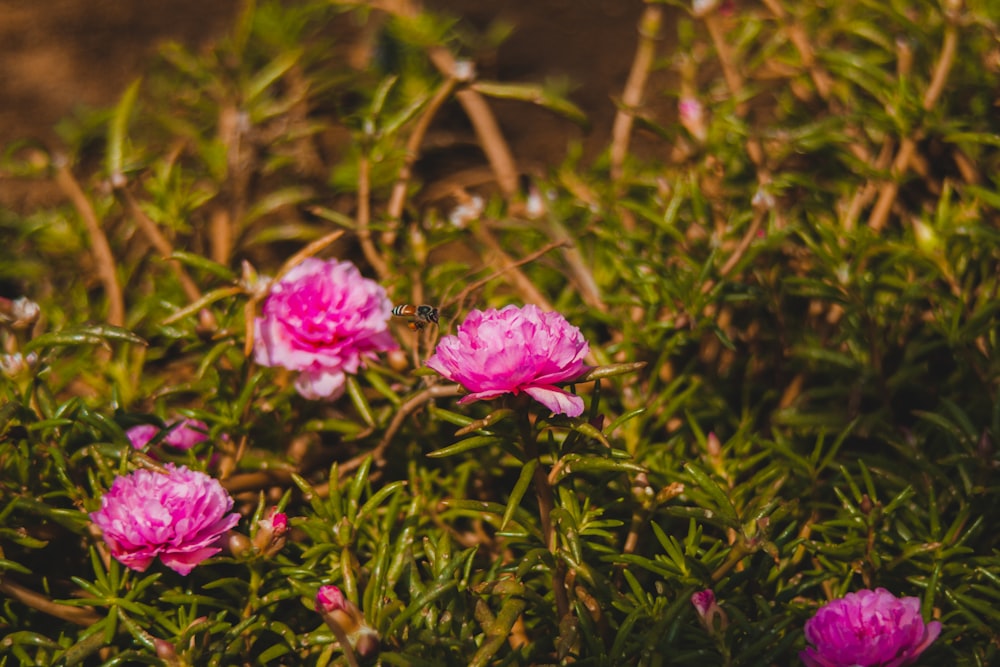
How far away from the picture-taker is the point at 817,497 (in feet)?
5.53

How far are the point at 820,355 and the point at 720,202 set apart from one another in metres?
0.56

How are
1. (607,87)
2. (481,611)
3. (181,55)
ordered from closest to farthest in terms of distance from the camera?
(481,611) < (181,55) < (607,87)

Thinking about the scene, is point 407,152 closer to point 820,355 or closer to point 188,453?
point 188,453

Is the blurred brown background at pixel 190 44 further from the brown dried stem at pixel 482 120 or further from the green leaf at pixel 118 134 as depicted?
the green leaf at pixel 118 134

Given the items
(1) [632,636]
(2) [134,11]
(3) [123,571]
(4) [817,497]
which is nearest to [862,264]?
(4) [817,497]

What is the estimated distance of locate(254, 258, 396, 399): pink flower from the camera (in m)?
1.55

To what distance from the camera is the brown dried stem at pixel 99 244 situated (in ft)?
6.86

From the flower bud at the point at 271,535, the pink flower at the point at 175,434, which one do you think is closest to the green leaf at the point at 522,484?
the flower bud at the point at 271,535

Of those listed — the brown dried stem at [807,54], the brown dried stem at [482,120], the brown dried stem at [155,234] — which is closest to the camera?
the brown dried stem at [155,234]

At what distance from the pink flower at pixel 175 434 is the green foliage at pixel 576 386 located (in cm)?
3

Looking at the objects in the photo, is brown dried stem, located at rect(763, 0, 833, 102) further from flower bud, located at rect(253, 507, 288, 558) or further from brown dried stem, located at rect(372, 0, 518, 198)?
flower bud, located at rect(253, 507, 288, 558)

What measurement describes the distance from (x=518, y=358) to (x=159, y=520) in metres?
0.64

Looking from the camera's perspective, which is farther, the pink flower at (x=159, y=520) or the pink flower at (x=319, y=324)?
the pink flower at (x=319, y=324)

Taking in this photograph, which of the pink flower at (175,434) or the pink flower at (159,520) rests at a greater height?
the pink flower at (159,520)
